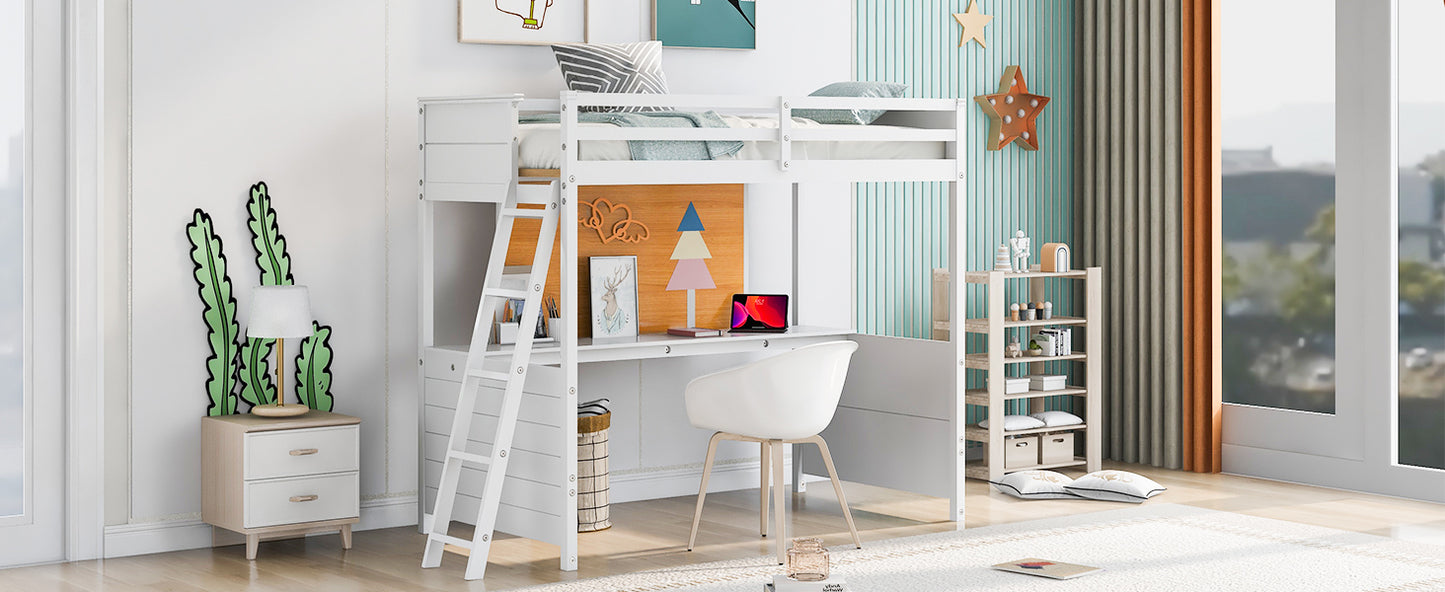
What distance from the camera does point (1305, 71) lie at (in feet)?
19.5

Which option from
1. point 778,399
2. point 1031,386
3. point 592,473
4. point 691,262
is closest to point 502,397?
point 592,473

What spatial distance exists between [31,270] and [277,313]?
0.73m

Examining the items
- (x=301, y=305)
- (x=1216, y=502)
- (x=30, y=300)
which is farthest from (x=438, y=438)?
(x=1216, y=502)

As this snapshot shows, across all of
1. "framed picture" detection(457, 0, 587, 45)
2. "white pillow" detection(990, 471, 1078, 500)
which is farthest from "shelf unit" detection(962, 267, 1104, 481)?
"framed picture" detection(457, 0, 587, 45)

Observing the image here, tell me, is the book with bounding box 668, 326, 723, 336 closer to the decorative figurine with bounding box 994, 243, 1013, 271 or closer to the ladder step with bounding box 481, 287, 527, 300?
the ladder step with bounding box 481, 287, 527, 300

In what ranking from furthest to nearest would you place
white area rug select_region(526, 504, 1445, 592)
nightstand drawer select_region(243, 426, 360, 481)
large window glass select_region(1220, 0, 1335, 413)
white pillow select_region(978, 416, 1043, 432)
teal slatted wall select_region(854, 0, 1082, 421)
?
teal slatted wall select_region(854, 0, 1082, 421) → white pillow select_region(978, 416, 1043, 432) → large window glass select_region(1220, 0, 1335, 413) → nightstand drawer select_region(243, 426, 360, 481) → white area rug select_region(526, 504, 1445, 592)

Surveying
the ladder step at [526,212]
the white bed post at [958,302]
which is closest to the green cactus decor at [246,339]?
the ladder step at [526,212]

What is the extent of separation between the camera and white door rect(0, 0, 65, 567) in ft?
14.9

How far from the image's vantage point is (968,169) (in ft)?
21.2

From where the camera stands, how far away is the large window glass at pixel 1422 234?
5527mm

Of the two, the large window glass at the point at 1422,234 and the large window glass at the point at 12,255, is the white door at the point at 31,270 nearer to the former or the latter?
the large window glass at the point at 12,255

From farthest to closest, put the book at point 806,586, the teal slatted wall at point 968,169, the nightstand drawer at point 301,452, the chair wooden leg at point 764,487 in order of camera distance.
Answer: the teal slatted wall at point 968,169
the chair wooden leg at point 764,487
the nightstand drawer at point 301,452
the book at point 806,586

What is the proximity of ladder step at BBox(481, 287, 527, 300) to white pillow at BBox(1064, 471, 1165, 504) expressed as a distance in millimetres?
2260

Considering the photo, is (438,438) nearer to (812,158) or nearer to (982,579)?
(812,158)
